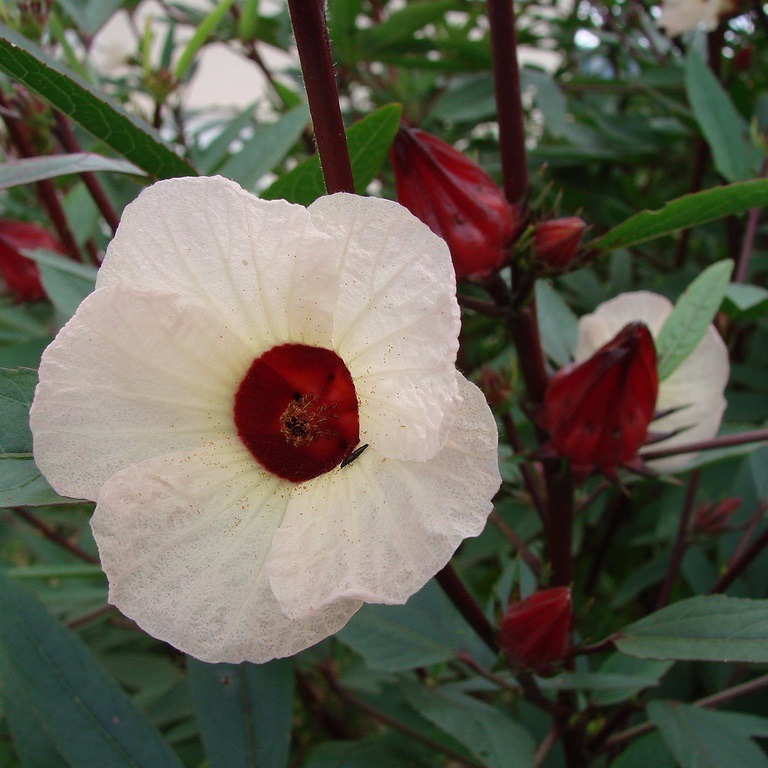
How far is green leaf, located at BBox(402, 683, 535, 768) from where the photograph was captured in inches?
34.0

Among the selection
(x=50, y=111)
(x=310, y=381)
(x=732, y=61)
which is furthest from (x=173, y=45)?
(x=310, y=381)

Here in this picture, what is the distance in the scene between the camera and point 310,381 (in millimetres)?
706

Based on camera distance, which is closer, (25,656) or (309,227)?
(309,227)

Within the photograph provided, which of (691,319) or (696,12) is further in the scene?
(696,12)

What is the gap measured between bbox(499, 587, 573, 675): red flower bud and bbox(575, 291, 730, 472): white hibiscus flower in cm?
35

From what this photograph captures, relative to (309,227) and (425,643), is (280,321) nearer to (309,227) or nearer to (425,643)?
(309,227)

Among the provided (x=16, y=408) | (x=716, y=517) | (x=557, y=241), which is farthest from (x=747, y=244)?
(x=16, y=408)

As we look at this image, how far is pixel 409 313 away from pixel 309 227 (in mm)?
97

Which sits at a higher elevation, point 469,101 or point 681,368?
point 469,101

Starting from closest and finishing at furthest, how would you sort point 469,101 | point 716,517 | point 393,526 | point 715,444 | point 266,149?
point 393,526, point 715,444, point 266,149, point 716,517, point 469,101

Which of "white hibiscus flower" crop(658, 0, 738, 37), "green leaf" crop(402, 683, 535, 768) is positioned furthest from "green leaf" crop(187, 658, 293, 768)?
"white hibiscus flower" crop(658, 0, 738, 37)

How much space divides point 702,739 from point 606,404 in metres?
0.42

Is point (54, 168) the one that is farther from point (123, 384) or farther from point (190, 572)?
point (190, 572)

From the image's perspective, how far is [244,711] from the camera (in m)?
0.91
